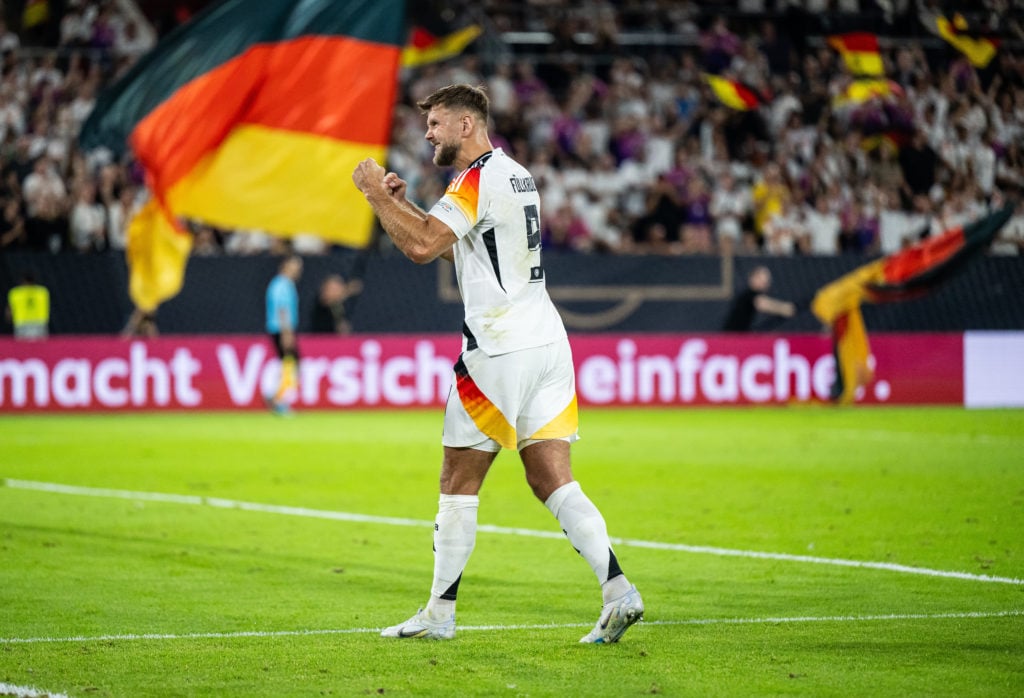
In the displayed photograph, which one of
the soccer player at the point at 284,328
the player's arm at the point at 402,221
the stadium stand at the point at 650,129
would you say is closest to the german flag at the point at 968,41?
the stadium stand at the point at 650,129

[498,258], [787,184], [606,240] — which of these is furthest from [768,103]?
[498,258]

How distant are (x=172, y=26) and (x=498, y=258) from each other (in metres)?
22.0

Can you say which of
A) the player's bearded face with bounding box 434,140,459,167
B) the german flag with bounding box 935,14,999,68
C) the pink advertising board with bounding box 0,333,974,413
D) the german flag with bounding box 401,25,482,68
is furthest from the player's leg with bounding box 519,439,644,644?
the german flag with bounding box 401,25,482,68

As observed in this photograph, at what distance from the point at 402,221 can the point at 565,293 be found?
18.9 metres

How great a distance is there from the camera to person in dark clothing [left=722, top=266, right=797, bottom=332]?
24.8 meters

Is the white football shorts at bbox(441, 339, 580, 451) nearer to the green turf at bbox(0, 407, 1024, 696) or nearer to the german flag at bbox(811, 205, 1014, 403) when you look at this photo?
the green turf at bbox(0, 407, 1024, 696)

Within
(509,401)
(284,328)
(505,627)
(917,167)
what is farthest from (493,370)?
(917,167)

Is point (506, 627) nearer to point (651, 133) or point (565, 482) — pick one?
point (565, 482)

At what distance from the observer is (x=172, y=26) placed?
1065 inches

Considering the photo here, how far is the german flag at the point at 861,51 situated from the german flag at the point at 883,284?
9.35 ft

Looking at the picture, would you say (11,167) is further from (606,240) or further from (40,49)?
(606,240)

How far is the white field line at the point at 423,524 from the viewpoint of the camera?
27.9 ft

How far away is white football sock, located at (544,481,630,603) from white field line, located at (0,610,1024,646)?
1.85 ft

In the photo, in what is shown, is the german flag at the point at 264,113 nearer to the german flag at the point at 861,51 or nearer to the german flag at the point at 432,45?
the german flag at the point at 432,45
